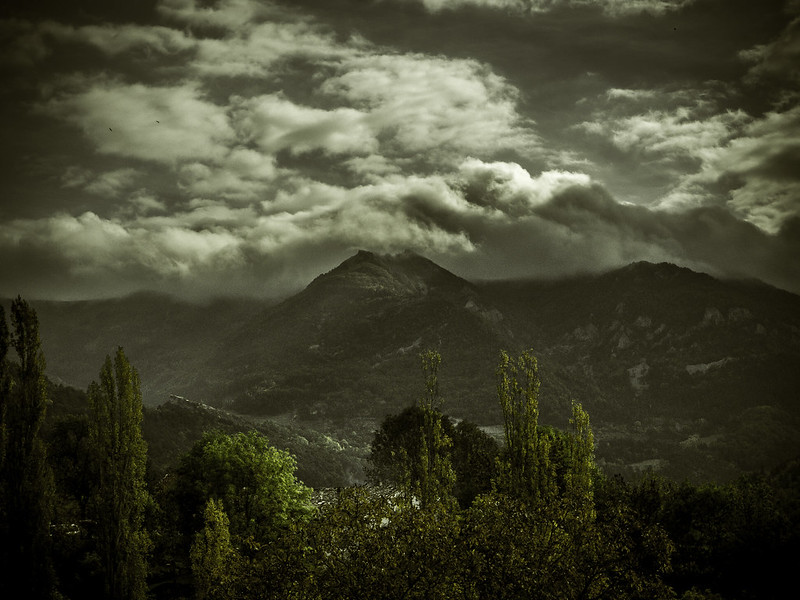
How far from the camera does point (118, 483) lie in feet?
138

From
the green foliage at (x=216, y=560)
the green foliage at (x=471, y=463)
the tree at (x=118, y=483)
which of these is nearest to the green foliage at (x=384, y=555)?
the green foliage at (x=216, y=560)

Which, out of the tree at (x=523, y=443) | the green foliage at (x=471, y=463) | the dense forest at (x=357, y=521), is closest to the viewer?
the dense forest at (x=357, y=521)

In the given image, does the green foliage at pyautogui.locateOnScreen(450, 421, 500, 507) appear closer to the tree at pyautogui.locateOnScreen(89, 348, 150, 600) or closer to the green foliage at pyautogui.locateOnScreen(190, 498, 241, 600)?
the tree at pyautogui.locateOnScreen(89, 348, 150, 600)

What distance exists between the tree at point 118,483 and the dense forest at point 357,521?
81 mm

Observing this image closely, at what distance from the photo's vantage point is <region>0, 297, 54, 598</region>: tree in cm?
3809

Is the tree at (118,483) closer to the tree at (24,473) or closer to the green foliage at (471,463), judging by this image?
the tree at (24,473)

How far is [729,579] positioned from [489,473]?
1221 inches

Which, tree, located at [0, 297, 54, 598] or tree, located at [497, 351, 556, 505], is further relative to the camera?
tree, located at [0, 297, 54, 598]

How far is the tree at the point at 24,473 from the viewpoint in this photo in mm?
38094

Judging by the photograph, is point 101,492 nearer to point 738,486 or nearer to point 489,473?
point 489,473

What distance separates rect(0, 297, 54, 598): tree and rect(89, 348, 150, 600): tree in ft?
10.4

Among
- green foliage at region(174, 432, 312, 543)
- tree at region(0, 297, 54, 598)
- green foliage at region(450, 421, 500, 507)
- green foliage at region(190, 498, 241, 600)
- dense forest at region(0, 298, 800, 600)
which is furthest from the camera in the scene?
green foliage at region(450, 421, 500, 507)

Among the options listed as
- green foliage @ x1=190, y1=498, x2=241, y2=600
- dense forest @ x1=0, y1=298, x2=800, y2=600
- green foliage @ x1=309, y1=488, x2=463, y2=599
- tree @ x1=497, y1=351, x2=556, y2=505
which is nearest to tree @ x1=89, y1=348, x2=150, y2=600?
dense forest @ x1=0, y1=298, x2=800, y2=600

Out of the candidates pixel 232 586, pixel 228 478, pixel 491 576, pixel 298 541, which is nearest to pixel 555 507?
pixel 491 576
